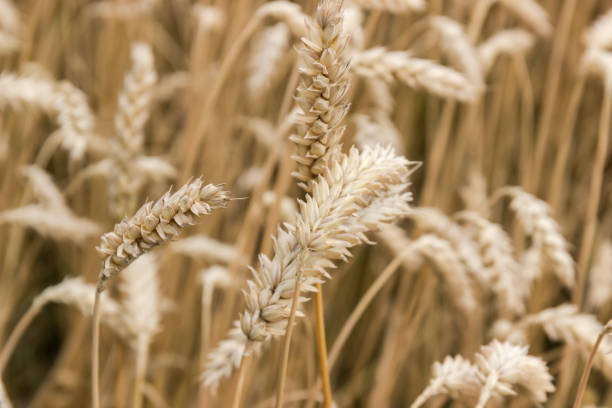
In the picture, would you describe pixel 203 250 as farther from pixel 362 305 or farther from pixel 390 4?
pixel 390 4

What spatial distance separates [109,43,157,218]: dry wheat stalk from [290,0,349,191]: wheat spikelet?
1.55 ft

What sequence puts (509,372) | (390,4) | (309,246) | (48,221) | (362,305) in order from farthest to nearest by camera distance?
(48,221)
(390,4)
(362,305)
(509,372)
(309,246)

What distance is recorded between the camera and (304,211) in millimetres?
474

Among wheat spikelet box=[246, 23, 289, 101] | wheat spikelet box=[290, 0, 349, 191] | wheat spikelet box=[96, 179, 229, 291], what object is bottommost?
wheat spikelet box=[96, 179, 229, 291]

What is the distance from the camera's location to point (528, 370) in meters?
0.58

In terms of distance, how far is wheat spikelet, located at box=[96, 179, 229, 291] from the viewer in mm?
470

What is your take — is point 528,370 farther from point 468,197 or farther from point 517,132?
point 517,132

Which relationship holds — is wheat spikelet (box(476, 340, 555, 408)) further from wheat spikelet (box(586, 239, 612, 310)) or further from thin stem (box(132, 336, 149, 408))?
wheat spikelet (box(586, 239, 612, 310))

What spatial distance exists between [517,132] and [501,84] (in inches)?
11.2

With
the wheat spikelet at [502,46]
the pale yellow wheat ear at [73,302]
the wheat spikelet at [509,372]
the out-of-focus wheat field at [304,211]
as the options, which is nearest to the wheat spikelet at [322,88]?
the out-of-focus wheat field at [304,211]

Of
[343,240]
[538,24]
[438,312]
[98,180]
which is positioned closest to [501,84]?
[538,24]

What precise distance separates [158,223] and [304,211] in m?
0.12

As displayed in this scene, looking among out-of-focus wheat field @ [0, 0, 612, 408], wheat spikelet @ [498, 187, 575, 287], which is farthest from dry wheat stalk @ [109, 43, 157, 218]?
wheat spikelet @ [498, 187, 575, 287]

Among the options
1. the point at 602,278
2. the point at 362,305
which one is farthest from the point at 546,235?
the point at 602,278
